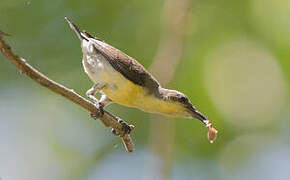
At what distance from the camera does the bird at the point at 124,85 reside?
593 cm

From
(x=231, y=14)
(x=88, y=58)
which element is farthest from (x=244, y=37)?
(x=88, y=58)

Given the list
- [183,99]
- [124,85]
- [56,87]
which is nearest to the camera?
[56,87]

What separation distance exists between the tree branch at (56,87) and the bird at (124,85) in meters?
0.52

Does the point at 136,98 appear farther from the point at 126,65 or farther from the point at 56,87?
the point at 56,87

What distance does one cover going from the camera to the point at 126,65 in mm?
6188

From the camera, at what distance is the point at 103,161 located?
24.7 feet

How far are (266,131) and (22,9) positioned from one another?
3009 mm

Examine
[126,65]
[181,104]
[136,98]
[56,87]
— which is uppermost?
[126,65]

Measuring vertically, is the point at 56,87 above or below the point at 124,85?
below

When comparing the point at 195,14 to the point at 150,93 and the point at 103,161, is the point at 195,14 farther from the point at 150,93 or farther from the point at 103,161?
the point at 103,161

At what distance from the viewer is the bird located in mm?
5934

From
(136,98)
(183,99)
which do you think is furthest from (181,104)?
(136,98)

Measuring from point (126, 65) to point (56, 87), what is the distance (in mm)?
1947

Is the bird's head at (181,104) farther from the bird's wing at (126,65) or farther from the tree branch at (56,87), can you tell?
the tree branch at (56,87)
